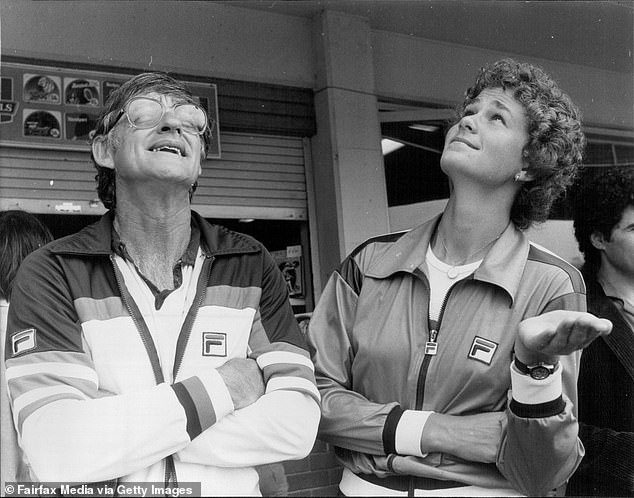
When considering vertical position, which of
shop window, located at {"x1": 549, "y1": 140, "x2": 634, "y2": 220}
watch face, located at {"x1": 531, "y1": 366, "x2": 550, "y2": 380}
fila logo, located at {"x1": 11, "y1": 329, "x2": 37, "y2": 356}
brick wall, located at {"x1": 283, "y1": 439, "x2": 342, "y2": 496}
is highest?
shop window, located at {"x1": 549, "y1": 140, "x2": 634, "y2": 220}

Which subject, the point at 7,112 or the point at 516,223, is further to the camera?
the point at 7,112

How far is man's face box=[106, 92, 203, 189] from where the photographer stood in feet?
5.91

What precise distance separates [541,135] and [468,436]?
84cm

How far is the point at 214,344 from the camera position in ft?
5.72

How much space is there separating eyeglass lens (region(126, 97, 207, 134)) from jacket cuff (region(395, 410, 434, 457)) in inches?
35.3

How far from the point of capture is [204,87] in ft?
8.93

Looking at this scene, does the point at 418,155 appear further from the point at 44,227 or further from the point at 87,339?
the point at 87,339

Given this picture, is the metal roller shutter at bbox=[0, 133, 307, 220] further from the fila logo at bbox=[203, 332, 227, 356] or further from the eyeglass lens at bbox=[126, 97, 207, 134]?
the fila logo at bbox=[203, 332, 227, 356]

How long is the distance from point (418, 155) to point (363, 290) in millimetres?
927

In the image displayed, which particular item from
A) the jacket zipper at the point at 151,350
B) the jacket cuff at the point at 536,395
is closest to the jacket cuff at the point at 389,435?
the jacket cuff at the point at 536,395

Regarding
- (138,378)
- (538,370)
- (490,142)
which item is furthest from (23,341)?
(490,142)

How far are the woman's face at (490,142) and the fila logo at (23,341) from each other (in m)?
1.12

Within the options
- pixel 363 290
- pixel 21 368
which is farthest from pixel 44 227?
pixel 363 290

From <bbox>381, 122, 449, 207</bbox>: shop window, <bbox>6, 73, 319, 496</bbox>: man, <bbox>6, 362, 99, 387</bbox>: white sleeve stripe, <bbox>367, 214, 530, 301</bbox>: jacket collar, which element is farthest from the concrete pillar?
<bbox>6, 362, 99, 387</bbox>: white sleeve stripe
